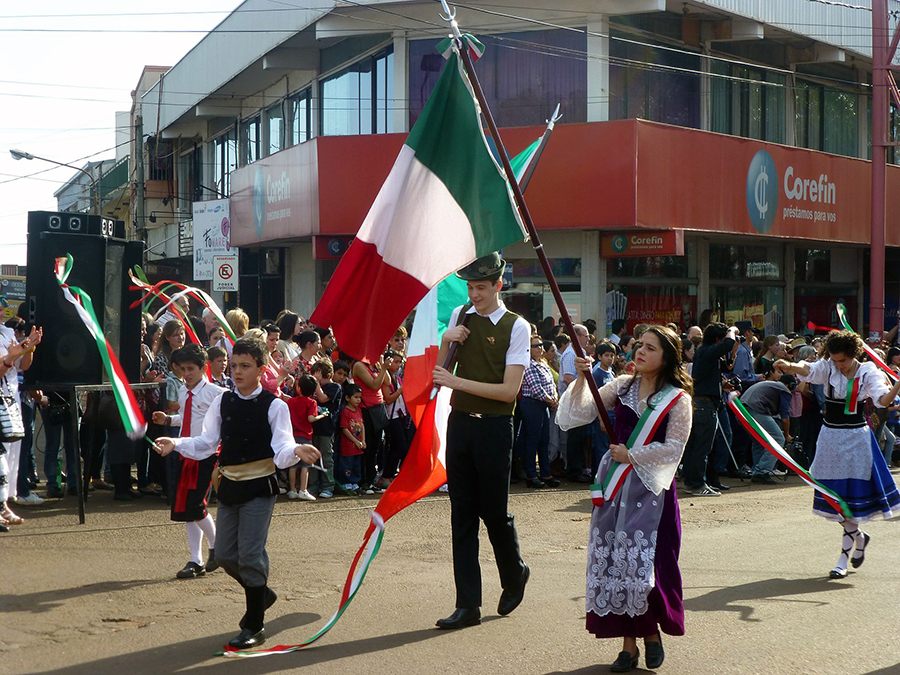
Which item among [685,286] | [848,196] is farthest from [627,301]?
[848,196]

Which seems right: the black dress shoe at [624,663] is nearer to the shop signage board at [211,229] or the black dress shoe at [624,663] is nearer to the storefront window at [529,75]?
the storefront window at [529,75]

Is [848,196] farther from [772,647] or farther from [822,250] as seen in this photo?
[772,647]

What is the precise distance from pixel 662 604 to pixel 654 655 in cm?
28

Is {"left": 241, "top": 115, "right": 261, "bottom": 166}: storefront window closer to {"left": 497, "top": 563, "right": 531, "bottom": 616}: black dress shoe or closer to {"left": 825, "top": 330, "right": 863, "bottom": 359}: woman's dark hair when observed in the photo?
{"left": 825, "top": 330, "right": 863, "bottom": 359}: woman's dark hair

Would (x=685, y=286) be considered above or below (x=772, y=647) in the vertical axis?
above

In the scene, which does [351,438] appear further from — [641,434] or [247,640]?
[641,434]

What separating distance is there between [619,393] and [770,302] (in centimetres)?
1862

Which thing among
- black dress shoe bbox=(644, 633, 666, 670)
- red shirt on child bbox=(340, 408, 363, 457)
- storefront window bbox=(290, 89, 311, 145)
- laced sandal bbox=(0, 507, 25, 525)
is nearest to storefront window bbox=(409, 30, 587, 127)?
storefront window bbox=(290, 89, 311, 145)

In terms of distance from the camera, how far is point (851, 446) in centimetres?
796

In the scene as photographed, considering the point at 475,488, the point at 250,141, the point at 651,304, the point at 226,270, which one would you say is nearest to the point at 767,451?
the point at 651,304

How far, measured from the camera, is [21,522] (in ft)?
29.6

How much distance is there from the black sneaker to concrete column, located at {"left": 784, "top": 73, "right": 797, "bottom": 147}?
61.7 feet

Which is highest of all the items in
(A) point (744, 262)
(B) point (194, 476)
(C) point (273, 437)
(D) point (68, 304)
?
(A) point (744, 262)

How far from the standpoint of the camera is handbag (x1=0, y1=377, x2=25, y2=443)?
8875 mm
